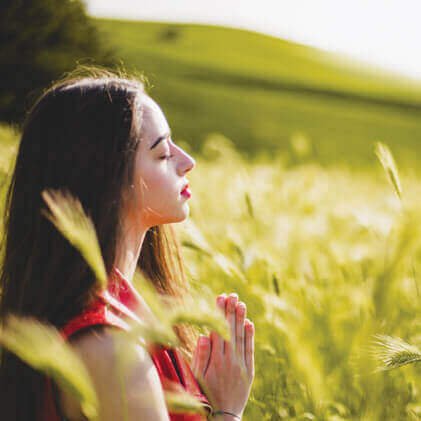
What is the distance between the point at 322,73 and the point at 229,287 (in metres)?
27.3

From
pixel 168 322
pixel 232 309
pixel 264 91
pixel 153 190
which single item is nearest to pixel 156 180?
pixel 153 190

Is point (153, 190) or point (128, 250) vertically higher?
point (153, 190)

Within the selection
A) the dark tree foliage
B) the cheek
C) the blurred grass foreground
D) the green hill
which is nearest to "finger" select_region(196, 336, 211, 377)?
the blurred grass foreground

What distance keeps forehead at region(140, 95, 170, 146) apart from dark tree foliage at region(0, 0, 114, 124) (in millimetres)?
4880

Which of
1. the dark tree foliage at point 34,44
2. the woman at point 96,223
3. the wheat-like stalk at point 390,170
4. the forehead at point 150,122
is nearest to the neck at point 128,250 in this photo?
the woman at point 96,223

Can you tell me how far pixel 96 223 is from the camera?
113 centimetres

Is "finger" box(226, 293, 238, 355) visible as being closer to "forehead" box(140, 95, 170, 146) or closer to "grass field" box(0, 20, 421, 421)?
"grass field" box(0, 20, 421, 421)

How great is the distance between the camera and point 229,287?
5.23 feet

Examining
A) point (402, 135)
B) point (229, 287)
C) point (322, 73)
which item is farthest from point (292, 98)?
point (229, 287)

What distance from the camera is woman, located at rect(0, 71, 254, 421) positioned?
3.53ft

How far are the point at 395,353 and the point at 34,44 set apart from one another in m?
6.02

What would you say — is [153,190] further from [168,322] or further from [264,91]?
[264,91]

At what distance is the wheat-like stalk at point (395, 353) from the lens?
0.96m

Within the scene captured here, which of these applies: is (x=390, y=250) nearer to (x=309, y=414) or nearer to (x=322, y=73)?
(x=309, y=414)
